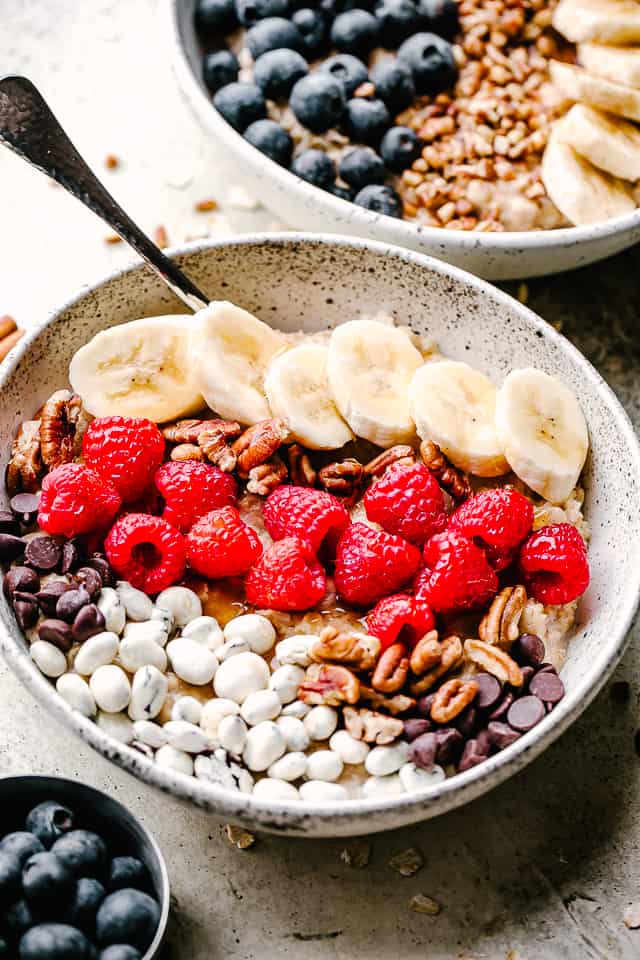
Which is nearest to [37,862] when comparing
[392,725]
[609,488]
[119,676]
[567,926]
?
[119,676]

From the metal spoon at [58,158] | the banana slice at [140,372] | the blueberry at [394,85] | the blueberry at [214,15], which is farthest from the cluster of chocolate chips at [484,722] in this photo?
the blueberry at [214,15]

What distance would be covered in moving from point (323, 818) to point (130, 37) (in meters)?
1.68

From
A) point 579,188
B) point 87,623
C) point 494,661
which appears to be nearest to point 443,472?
point 494,661

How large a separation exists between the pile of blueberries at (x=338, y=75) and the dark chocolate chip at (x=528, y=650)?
0.78 meters

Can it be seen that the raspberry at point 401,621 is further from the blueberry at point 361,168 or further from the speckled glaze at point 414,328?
the blueberry at point 361,168

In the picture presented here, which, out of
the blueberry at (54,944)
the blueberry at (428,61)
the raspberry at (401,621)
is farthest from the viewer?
the blueberry at (428,61)

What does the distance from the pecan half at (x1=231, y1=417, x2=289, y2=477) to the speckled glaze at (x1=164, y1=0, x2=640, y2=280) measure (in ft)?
1.33

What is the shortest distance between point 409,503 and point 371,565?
104 millimetres

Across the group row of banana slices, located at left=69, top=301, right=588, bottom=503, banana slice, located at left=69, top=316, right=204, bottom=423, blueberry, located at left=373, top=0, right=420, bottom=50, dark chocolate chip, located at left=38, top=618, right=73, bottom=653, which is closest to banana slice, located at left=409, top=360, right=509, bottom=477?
row of banana slices, located at left=69, top=301, right=588, bottom=503

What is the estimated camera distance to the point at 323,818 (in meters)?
1.23

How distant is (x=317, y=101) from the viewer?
1.91 metres

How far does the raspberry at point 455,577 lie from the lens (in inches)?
55.6

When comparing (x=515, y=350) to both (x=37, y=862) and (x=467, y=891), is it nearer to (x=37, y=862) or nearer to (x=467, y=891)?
(x=467, y=891)

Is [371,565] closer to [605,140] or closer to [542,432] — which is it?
[542,432]
